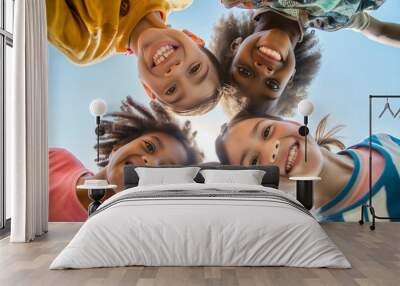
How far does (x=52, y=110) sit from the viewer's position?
297 inches

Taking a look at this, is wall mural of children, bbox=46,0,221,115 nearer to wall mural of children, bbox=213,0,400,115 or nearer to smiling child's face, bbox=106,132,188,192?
wall mural of children, bbox=213,0,400,115

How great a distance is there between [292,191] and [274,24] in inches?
89.0

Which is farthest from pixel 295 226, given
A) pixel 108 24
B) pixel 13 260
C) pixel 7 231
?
pixel 108 24

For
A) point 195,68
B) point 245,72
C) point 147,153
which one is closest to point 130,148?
point 147,153

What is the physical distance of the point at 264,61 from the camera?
24.3ft

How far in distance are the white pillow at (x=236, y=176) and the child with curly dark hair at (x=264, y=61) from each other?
1.01 metres

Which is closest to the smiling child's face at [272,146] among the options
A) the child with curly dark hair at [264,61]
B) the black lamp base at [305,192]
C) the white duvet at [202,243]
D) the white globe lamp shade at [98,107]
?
the child with curly dark hair at [264,61]

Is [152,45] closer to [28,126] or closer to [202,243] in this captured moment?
[28,126]

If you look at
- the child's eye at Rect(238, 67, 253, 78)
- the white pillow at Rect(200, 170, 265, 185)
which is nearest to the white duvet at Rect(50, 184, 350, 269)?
the white pillow at Rect(200, 170, 265, 185)

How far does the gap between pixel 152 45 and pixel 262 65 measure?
4.93ft

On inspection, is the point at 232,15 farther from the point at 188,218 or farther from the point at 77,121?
the point at 188,218

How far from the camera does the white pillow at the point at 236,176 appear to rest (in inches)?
262

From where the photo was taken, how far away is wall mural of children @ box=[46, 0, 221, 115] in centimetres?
739

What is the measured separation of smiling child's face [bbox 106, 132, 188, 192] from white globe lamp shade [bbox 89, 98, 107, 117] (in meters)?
0.57
